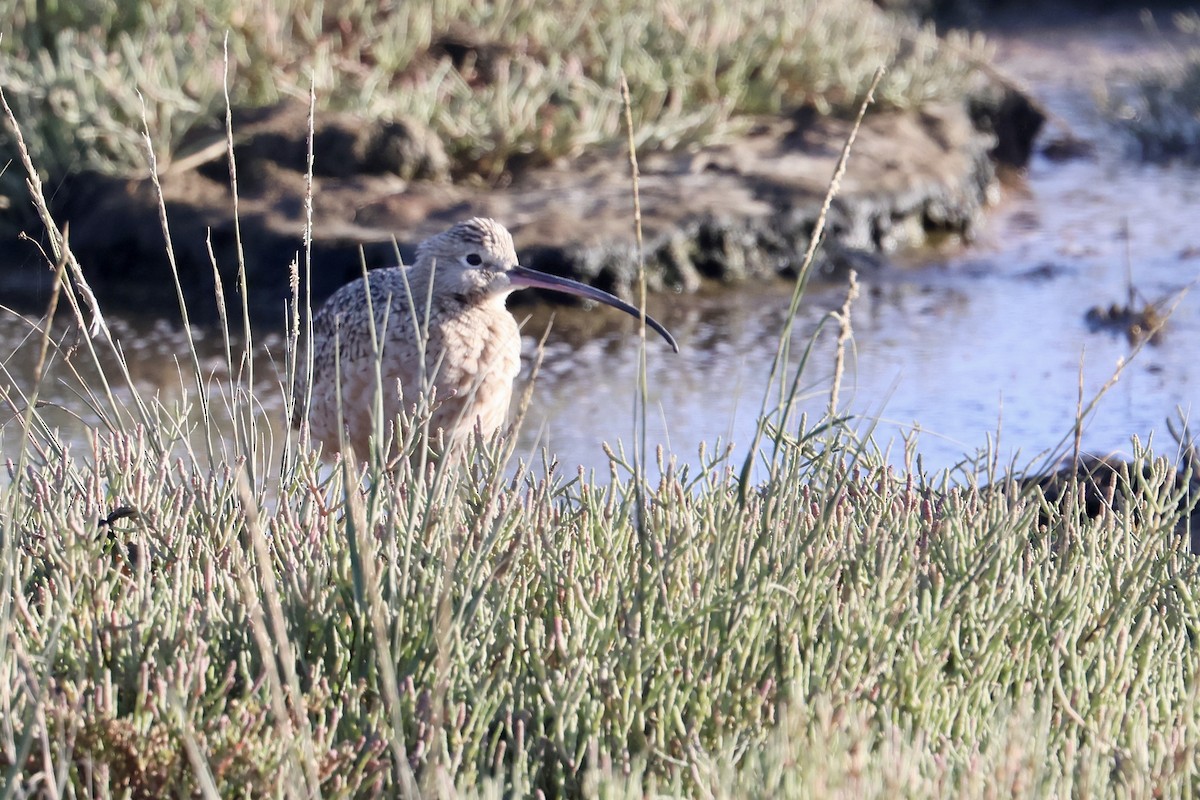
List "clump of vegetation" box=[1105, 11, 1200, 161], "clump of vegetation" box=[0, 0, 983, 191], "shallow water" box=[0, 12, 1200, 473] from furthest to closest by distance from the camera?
"clump of vegetation" box=[1105, 11, 1200, 161], "clump of vegetation" box=[0, 0, 983, 191], "shallow water" box=[0, 12, 1200, 473]

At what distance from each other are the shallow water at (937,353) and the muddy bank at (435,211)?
268 millimetres

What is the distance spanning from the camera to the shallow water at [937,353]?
18.2 feet

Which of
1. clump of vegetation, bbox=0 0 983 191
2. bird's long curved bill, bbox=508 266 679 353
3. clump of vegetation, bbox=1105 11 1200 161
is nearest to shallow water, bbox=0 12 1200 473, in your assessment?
bird's long curved bill, bbox=508 266 679 353

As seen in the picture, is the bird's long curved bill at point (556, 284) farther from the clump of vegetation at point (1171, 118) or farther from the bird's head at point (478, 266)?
the clump of vegetation at point (1171, 118)

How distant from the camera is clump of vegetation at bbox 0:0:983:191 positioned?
7.66 metres

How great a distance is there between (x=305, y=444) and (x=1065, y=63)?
12937 millimetres

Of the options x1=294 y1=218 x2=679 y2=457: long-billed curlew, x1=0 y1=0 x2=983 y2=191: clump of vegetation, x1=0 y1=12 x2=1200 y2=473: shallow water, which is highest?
x1=0 y1=0 x2=983 y2=191: clump of vegetation

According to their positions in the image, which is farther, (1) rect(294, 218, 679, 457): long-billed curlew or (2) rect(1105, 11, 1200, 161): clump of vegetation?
(2) rect(1105, 11, 1200, 161): clump of vegetation

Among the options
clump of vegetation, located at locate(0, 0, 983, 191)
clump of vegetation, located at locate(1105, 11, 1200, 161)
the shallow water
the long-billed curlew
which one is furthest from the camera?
clump of vegetation, located at locate(1105, 11, 1200, 161)

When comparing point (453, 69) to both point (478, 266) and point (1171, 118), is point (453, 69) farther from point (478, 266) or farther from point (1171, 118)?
point (1171, 118)

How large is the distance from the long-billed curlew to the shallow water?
25 cm

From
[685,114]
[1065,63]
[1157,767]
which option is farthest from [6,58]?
[1065,63]

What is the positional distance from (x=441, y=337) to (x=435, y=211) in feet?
9.46

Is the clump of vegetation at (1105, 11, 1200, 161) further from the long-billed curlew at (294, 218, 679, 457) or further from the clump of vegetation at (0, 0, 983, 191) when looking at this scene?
the long-billed curlew at (294, 218, 679, 457)
